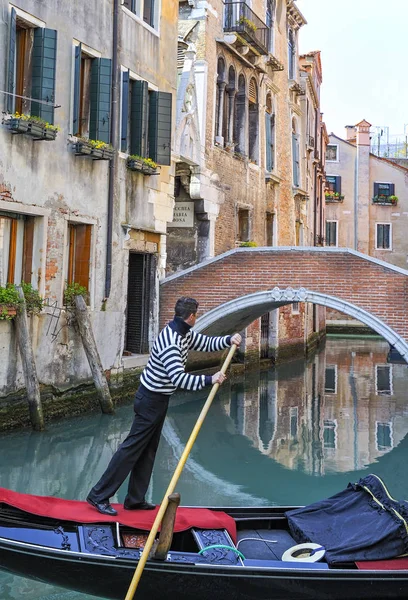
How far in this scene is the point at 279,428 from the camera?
31.8ft

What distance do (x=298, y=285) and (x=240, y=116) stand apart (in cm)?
493

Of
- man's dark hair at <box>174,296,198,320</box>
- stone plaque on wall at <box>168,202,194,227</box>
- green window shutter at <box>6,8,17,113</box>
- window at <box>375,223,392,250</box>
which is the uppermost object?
window at <box>375,223,392,250</box>

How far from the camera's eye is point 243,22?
13609mm

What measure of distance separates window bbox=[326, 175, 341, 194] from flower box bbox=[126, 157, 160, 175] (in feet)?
58.7

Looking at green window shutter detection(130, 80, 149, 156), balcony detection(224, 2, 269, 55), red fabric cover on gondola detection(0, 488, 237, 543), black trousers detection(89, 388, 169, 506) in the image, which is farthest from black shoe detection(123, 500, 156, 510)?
balcony detection(224, 2, 269, 55)

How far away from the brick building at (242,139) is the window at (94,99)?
99.6 inches

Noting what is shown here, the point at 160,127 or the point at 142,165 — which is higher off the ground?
the point at 160,127

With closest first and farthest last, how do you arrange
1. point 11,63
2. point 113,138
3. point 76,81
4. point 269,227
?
1. point 11,63
2. point 76,81
3. point 113,138
4. point 269,227

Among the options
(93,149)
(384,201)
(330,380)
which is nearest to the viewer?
(93,149)

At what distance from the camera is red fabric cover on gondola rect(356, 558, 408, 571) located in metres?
3.71

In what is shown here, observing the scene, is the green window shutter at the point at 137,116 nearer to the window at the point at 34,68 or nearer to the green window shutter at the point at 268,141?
the window at the point at 34,68

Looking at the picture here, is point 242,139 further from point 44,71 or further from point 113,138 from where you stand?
point 44,71

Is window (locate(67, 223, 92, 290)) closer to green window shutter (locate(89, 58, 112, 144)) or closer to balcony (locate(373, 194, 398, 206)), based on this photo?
green window shutter (locate(89, 58, 112, 144))

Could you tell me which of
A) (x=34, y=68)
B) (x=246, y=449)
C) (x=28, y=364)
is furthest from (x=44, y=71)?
(x=246, y=449)
